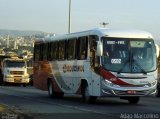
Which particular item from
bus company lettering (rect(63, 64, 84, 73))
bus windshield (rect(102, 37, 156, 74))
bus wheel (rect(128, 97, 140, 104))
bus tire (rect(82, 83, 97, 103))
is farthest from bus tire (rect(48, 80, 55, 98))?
bus windshield (rect(102, 37, 156, 74))

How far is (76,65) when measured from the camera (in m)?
24.3

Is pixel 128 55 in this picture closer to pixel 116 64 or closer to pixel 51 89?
pixel 116 64

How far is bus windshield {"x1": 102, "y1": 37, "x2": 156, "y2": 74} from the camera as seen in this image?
2177 cm

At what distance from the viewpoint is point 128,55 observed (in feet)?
71.9

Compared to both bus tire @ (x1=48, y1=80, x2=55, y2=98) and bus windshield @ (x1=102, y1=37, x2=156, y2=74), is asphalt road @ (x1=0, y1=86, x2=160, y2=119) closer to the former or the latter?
bus windshield @ (x1=102, y1=37, x2=156, y2=74)

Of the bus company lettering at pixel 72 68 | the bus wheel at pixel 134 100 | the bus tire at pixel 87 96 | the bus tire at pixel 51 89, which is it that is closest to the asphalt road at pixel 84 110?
the bus tire at pixel 87 96

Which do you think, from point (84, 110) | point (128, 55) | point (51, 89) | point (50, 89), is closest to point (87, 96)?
point (128, 55)

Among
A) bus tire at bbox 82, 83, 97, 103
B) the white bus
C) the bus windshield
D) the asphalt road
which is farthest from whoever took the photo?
bus tire at bbox 82, 83, 97, 103

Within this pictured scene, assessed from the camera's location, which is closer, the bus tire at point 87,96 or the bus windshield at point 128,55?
the bus windshield at point 128,55

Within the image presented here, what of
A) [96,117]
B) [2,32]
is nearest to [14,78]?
[96,117]

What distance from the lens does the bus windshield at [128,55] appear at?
21766mm

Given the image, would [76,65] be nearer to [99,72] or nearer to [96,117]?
[99,72]

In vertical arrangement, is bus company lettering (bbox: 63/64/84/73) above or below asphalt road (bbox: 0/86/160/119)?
above

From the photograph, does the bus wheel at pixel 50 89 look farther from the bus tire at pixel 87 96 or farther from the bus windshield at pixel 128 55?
the bus windshield at pixel 128 55
